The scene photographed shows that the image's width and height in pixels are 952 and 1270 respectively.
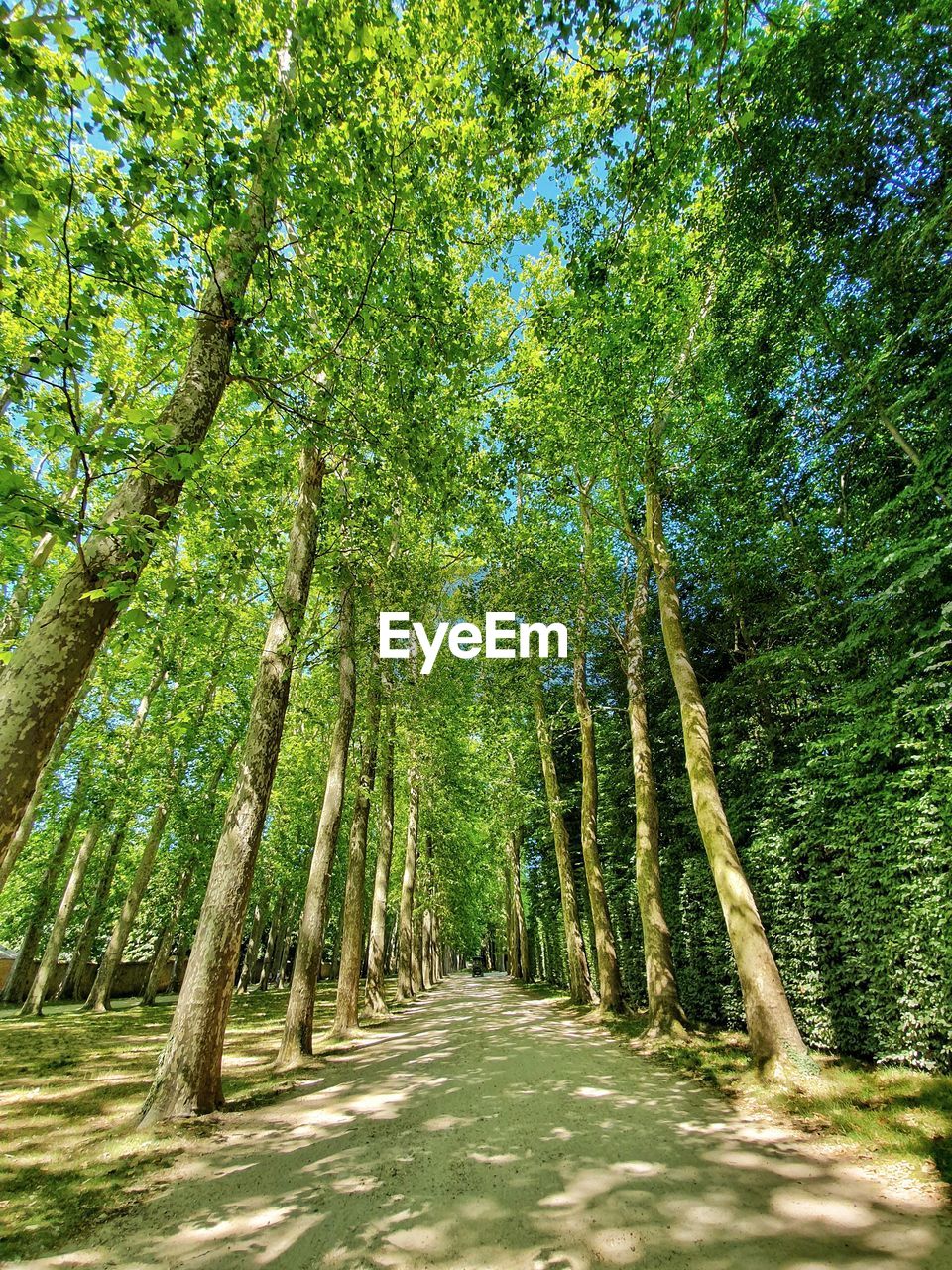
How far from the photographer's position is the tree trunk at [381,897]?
15633 millimetres

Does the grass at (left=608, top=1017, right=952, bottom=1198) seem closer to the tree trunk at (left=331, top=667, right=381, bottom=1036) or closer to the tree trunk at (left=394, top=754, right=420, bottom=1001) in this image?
the tree trunk at (left=331, top=667, right=381, bottom=1036)

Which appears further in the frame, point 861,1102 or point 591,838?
point 591,838

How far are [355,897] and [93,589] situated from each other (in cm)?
1100

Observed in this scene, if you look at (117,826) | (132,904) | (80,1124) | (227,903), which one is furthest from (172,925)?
(227,903)

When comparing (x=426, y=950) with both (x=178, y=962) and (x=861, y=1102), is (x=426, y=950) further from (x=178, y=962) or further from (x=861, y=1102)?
(x=861, y=1102)

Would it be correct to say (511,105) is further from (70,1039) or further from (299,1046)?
(70,1039)

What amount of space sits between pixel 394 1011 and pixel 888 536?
18.9m

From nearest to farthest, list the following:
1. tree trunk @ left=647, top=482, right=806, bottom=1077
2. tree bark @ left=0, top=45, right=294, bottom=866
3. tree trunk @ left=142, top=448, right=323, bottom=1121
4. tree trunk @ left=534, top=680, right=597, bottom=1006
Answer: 1. tree bark @ left=0, top=45, right=294, bottom=866
2. tree trunk @ left=142, top=448, right=323, bottom=1121
3. tree trunk @ left=647, top=482, right=806, bottom=1077
4. tree trunk @ left=534, top=680, right=597, bottom=1006

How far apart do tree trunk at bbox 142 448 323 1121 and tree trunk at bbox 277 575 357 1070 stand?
164 centimetres

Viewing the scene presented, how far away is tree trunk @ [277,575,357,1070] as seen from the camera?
30.3 feet

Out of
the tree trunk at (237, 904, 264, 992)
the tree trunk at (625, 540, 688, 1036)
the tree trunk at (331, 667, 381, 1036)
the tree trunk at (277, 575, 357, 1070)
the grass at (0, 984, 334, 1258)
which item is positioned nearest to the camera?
the grass at (0, 984, 334, 1258)

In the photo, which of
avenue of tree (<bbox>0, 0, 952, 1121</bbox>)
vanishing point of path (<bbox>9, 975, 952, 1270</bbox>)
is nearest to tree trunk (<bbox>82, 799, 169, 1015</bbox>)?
avenue of tree (<bbox>0, 0, 952, 1121</bbox>)

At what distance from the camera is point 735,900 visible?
310 inches

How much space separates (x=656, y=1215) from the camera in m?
3.81
